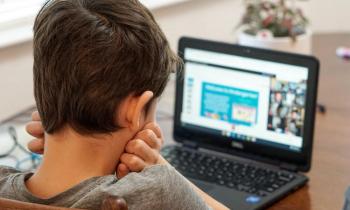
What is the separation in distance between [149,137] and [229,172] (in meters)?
0.43

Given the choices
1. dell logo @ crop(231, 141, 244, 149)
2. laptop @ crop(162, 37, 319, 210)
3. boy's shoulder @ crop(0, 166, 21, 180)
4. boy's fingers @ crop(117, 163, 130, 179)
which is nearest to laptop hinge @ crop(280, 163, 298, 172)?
laptop @ crop(162, 37, 319, 210)

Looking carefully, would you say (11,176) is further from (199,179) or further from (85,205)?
(199,179)

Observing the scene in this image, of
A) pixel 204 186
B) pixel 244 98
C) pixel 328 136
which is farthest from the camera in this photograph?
pixel 328 136

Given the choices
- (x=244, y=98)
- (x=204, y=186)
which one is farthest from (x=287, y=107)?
(x=204, y=186)

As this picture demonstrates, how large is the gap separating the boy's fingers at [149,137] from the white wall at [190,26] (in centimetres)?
93

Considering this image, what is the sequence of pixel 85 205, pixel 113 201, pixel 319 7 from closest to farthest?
1. pixel 113 201
2. pixel 85 205
3. pixel 319 7

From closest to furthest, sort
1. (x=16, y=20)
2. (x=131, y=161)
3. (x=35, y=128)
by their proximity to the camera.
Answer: (x=131, y=161)
(x=35, y=128)
(x=16, y=20)

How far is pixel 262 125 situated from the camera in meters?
1.67

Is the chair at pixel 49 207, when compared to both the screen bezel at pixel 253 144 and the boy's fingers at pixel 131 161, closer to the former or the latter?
the boy's fingers at pixel 131 161

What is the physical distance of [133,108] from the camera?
3.67ft

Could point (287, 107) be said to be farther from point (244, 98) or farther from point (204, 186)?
point (204, 186)

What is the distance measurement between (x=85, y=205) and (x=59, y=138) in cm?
14

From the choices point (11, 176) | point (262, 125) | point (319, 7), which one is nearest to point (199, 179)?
point (262, 125)

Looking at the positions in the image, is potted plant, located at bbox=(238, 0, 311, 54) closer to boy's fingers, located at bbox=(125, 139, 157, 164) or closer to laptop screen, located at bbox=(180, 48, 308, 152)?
laptop screen, located at bbox=(180, 48, 308, 152)
